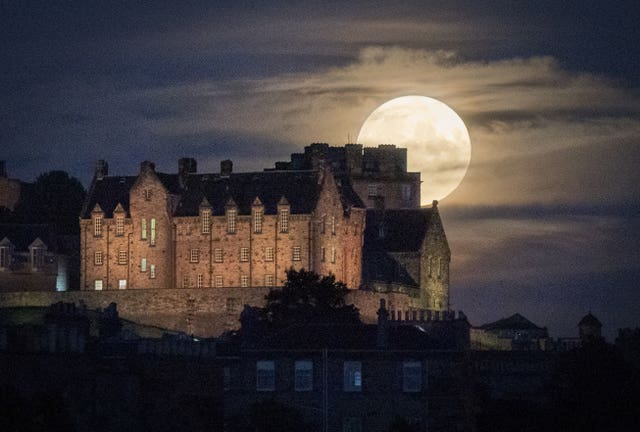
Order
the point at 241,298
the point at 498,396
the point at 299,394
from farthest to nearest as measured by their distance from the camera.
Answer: the point at 241,298 → the point at 498,396 → the point at 299,394

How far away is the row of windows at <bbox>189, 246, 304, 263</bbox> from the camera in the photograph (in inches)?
6137

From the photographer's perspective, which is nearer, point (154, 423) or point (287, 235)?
point (154, 423)

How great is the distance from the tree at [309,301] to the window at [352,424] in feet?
77.7

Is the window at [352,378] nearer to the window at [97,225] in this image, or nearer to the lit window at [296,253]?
the lit window at [296,253]

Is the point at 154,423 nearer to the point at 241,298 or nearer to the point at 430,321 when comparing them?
the point at 430,321

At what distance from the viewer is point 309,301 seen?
14412 centimetres

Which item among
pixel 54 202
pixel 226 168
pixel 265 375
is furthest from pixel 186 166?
pixel 265 375

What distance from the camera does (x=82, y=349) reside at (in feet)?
384

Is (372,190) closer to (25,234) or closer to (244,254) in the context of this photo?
(25,234)

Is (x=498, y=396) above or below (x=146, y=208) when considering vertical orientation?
below

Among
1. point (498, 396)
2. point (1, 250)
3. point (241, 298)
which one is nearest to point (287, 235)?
point (241, 298)

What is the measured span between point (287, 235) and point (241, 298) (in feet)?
17.3

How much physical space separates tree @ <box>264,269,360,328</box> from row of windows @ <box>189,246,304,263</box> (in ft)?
15.9

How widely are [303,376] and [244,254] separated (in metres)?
46.1
